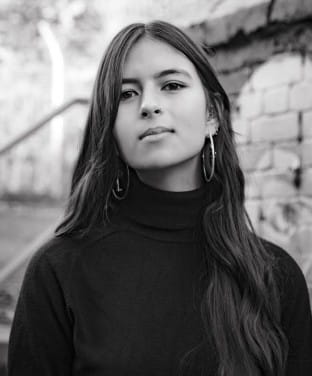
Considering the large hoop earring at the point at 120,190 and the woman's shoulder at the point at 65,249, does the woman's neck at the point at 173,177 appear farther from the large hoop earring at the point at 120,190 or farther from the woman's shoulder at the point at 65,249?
the woman's shoulder at the point at 65,249

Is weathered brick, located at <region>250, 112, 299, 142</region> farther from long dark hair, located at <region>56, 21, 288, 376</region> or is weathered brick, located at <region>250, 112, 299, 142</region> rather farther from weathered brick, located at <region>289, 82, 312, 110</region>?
long dark hair, located at <region>56, 21, 288, 376</region>

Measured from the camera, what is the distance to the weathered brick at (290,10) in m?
2.81

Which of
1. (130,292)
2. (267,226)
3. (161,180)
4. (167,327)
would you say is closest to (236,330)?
(167,327)

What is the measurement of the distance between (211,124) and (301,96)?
1.20 meters

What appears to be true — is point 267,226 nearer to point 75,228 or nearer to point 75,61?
point 75,228

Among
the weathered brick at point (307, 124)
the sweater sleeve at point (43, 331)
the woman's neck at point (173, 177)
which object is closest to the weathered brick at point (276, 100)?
the weathered brick at point (307, 124)

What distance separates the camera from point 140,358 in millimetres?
1515

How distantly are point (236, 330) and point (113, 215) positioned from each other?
478mm

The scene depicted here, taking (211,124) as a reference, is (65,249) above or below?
below

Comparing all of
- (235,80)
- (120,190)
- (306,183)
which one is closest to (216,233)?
(120,190)

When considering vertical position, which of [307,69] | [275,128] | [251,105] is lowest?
[275,128]

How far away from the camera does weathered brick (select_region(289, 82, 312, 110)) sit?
2.84 m

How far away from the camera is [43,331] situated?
5.17 feet

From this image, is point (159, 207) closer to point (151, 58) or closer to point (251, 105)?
point (151, 58)
